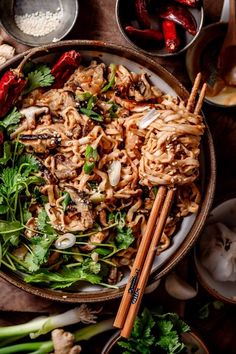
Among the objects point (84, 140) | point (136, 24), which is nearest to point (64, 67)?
point (84, 140)

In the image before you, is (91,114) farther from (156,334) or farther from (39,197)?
(156,334)

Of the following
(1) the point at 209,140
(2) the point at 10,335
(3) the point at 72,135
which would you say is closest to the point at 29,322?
(2) the point at 10,335

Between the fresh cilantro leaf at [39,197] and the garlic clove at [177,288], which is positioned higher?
the fresh cilantro leaf at [39,197]

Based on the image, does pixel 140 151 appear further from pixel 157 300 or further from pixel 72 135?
pixel 157 300

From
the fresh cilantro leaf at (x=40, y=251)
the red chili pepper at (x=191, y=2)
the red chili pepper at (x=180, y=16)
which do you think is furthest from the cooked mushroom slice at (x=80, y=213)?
the red chili pepper at (x=191, y=2)

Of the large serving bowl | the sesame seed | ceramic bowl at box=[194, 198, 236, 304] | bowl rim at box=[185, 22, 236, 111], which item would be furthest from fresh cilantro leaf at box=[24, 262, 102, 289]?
the sesame seed

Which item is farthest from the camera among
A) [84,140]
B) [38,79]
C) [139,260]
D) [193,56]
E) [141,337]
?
[193,56]

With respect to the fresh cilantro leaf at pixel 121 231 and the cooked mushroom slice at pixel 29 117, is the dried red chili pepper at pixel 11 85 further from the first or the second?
the fresh cilantro leaf at pixel 121 231
